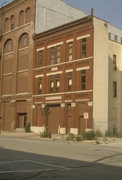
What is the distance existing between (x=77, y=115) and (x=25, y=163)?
26.1m

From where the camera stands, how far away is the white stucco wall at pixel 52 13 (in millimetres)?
48531

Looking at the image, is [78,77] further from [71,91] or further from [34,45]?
[34,45]

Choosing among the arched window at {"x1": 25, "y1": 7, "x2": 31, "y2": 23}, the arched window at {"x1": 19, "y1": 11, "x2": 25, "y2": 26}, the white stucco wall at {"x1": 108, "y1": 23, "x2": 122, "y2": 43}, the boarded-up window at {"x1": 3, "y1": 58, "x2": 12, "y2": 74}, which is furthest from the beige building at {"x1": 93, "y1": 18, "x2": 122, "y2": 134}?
the white stucco wall at {"x1": 108, "y1": 23, "x2": 122, "y2": 43}

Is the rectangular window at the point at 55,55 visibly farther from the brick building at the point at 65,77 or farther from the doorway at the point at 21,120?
the doorway at the point at 21,120

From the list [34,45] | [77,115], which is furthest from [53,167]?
[34,45]

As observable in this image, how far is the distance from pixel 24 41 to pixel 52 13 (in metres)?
6.61

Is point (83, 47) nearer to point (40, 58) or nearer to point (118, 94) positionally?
point (118, 94)

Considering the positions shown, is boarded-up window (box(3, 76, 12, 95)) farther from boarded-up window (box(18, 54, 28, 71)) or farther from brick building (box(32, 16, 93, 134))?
brick building (box(32, 16, 93, 134))

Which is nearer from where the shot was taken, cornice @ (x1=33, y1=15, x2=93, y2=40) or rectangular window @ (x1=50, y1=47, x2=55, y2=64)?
cornice @ (x1=33, y1=15, x2=93, y2=40)

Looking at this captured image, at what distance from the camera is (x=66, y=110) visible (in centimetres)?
4053

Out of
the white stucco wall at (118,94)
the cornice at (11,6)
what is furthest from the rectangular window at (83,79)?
the cornice at (11,6)

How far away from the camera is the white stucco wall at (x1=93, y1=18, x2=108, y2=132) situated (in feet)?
122

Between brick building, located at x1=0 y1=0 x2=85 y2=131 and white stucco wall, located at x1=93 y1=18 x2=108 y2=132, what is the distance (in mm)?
12201

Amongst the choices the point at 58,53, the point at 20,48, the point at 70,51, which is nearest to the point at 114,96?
the point at 70,51
